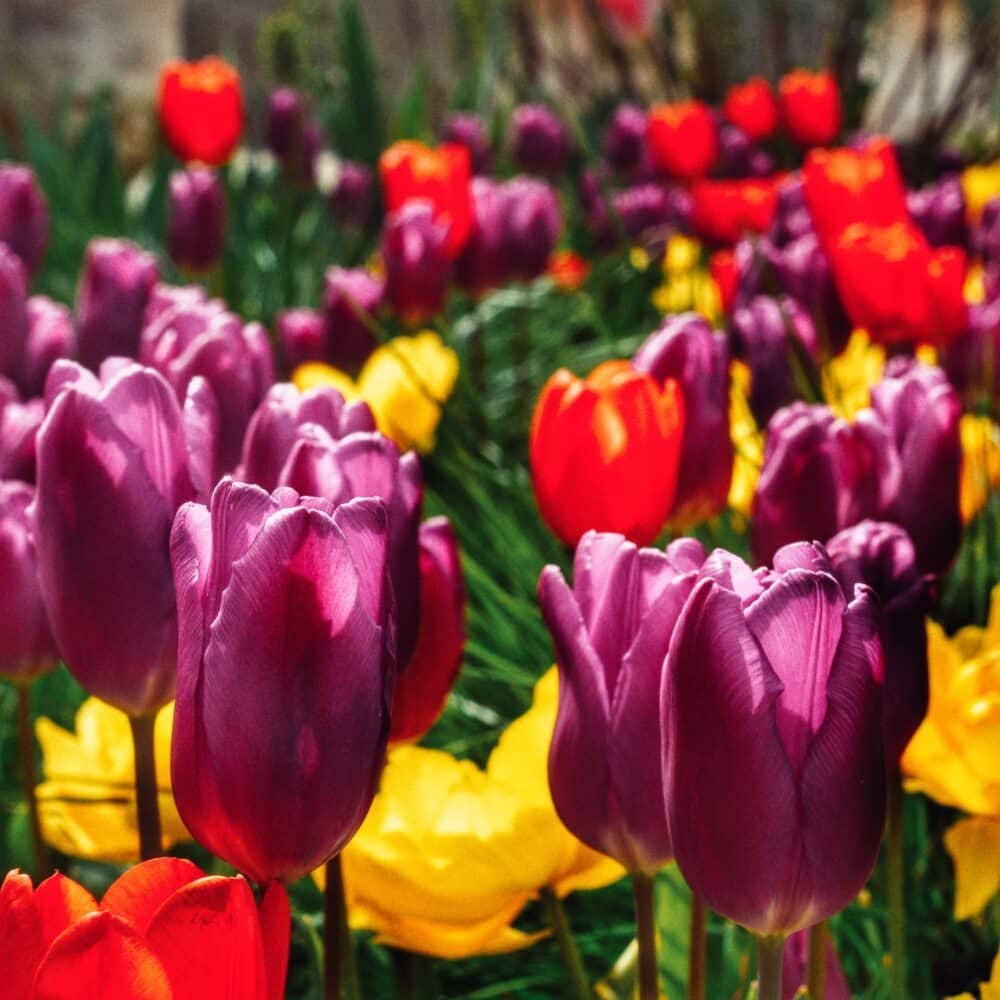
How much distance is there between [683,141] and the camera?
245 centimetres

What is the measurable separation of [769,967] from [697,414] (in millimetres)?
452

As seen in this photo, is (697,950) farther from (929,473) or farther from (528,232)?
(528,232)

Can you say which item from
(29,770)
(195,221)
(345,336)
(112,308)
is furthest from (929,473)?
(195,221)

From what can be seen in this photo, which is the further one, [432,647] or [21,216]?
[21,216]

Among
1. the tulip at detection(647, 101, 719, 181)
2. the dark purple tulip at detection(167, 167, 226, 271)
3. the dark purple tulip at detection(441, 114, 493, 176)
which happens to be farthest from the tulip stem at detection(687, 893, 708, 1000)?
the dark purple tulip at detection(441, 114, 493, 176)

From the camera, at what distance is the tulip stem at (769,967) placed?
A: 0.49 m

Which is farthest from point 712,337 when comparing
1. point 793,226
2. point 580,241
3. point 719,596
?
point 580,241

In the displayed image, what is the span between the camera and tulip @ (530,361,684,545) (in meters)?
0.80

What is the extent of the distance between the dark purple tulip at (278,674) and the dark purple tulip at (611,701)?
0.23ft

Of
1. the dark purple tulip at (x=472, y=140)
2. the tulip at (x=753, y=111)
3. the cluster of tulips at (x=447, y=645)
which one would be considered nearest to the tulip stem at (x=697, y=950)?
the cluster of tulips at (x=447, y=645)

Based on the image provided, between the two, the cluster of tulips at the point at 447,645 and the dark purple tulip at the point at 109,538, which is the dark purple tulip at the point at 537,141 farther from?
the dark purple tulip at the point at 109,538

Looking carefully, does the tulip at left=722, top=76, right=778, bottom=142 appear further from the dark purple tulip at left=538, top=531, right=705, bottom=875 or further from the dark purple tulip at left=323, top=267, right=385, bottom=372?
the dark purple tulip at left=538, top=531, right=705, bottom=875

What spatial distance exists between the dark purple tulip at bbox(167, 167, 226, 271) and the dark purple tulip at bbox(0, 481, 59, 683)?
4.03 feet

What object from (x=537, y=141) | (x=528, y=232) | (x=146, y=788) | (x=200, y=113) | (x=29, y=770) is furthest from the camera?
(x=537, y=141)
